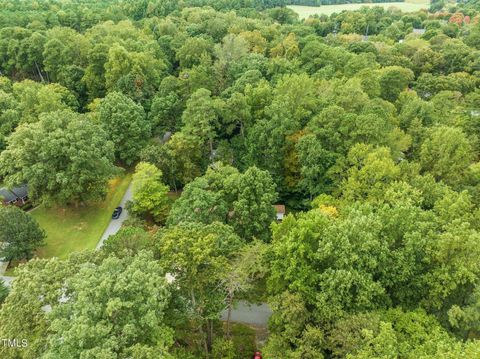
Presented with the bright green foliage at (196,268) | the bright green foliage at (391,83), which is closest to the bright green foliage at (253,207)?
the bright green foliage at (196,268)

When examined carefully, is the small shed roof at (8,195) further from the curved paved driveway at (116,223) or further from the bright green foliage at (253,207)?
the bright green foliage at (253,207)

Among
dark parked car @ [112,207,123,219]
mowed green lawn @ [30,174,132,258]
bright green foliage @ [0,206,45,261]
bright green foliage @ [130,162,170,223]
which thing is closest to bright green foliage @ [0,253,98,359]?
bright green foliage @ [0,206,45,261]

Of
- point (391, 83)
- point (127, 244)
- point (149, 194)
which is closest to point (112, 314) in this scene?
point (127, 244)

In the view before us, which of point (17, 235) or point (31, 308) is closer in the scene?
point (31, 308)

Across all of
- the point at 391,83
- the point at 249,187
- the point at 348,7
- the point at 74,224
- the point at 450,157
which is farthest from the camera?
the point at 348,7

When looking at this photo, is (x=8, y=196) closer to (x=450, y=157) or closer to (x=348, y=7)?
(x=450, y=157)
